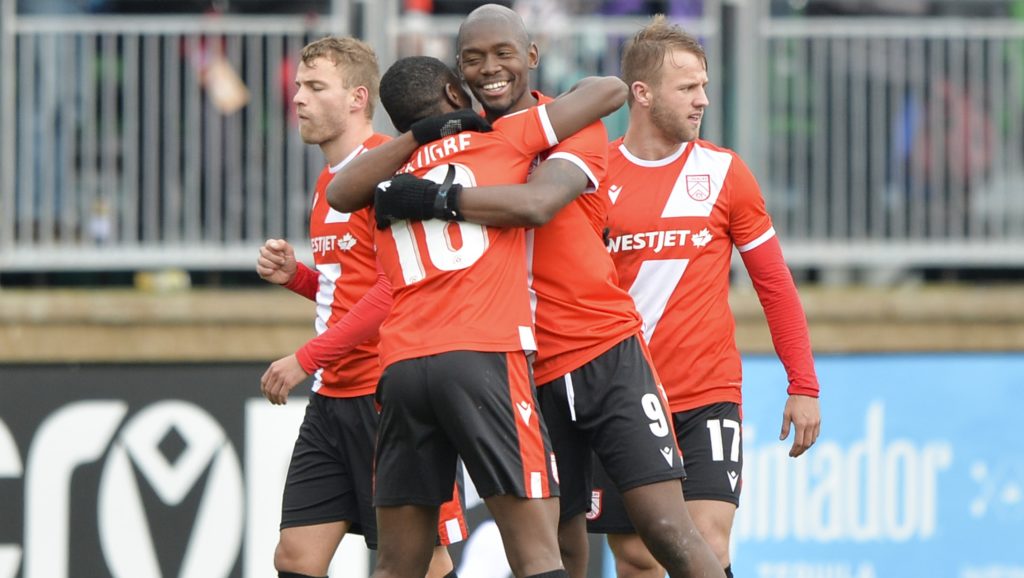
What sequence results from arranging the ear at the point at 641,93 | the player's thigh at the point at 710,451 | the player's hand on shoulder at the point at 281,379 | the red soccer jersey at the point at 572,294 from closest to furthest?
the red soccer jersey at the point at 572,294
the player's hand on shoulder at the point at 281,379
the player's thigh at the point at 710,451
the ear at the point at 641,93

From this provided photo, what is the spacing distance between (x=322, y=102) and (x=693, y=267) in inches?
62.3

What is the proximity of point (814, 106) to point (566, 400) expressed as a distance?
4172 mm

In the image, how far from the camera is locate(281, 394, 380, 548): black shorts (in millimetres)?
6574

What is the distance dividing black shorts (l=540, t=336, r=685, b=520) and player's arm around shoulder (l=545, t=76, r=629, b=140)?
78 cm

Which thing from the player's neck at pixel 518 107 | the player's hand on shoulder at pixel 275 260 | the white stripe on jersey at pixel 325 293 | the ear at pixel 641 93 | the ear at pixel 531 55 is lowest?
the white stripe on jersey at pixel 325 293

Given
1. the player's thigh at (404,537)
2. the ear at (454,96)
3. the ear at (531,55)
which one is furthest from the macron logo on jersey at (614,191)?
the player's thigh at (404,537)

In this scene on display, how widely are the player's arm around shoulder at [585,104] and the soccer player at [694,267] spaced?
0.68 metres

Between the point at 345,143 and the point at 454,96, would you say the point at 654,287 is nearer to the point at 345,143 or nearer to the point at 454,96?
the point at 454,96

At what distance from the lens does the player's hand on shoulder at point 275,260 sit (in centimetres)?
652

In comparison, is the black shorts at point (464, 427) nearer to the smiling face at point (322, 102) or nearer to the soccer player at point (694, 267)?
the soccer player at point (694, 267)

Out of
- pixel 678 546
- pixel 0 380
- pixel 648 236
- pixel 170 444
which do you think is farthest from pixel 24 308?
pixel 678 546

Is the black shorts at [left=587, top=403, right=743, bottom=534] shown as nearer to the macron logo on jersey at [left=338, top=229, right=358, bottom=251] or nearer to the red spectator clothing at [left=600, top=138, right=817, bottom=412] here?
the red spectator clothing at [left=600, top=138, right=817, bottom=412]

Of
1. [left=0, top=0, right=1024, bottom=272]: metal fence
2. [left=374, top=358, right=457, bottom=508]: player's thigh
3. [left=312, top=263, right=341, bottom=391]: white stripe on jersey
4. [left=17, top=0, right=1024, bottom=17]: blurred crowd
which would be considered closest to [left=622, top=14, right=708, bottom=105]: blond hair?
[left=312, top=263, right=341, bottom=391]: white stripe on jersey

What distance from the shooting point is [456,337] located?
17.5ft
